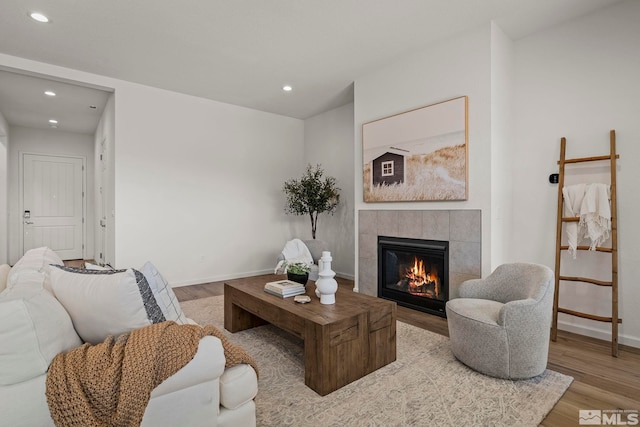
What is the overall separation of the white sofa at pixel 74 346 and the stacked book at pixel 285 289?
110 cm

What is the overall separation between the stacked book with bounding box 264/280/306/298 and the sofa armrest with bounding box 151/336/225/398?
1273 millimetres

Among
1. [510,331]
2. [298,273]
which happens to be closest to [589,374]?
[510,331]

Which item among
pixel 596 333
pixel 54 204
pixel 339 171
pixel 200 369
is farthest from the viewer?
pixel 54 204

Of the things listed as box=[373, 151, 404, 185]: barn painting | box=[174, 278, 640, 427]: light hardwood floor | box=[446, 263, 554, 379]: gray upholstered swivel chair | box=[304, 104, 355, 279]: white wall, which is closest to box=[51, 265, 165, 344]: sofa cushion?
box=[446, 263, 554, 379]: gray upholstered swivel chair

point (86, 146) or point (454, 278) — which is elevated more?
point (86, 146)

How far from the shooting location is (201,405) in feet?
4.40

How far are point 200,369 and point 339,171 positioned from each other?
4.56m

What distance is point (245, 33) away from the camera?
3.28 metres

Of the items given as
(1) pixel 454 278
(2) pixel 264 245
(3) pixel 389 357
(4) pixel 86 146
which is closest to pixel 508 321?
(3) pixel 389 357

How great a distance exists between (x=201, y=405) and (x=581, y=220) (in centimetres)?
324

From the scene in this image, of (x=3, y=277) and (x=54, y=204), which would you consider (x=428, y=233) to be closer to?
(x=3, y=277)

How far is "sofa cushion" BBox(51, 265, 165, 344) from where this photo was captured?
1401 millimetres

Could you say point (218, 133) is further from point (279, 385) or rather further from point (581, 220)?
point (581, 220)

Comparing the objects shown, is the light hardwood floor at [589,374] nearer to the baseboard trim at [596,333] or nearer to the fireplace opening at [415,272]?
the baseboard trim at [596,333]
